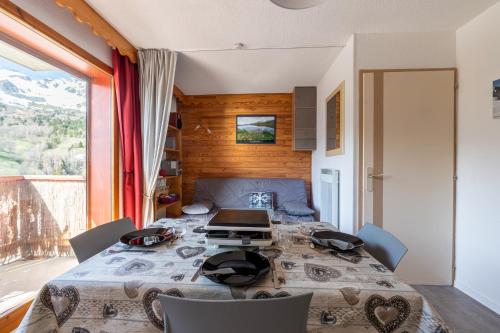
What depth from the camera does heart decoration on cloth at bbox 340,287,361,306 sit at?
2.17 feet

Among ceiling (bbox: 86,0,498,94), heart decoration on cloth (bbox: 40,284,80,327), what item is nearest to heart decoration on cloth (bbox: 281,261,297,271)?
heart decoration on cloth (bbox: 40,284,80,327)

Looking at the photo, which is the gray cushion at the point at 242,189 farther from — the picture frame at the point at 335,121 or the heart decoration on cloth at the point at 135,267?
the heart decoration on cloth at the point at 135,267

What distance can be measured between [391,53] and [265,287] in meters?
2.24

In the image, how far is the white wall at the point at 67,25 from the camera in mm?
1313

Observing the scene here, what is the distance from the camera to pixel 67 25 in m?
1.53

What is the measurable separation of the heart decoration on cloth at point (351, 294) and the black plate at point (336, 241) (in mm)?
304

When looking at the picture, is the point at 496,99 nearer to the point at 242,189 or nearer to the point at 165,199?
the point at 242,189

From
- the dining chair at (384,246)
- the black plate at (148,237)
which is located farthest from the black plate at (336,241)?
the black plate at (148,237)

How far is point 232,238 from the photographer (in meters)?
0.97

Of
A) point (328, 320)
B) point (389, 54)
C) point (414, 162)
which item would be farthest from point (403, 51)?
point (328, 320)

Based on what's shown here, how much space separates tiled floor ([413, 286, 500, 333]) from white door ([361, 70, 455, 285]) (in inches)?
4.1

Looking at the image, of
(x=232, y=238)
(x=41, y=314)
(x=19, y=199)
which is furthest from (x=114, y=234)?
(x=19, y=199)

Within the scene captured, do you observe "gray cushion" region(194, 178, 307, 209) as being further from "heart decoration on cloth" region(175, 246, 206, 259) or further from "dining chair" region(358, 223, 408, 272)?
"heart decoration on cloth" region(175, 246, 206, 259)

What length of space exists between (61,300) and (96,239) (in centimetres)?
48
